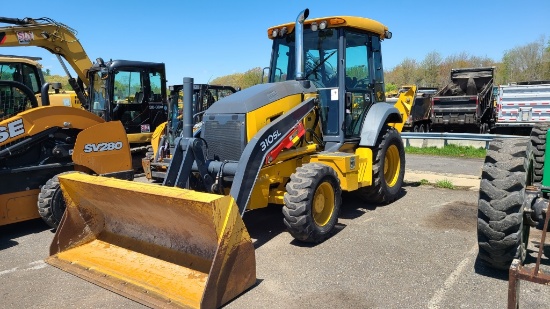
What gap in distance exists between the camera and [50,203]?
5.49 metres

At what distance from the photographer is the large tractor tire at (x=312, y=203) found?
4676 mm

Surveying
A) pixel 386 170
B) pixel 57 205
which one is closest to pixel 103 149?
pixel 57 205

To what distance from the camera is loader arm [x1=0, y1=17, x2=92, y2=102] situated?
9.10 m

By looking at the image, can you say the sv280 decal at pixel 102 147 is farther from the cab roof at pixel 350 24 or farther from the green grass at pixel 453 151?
the green grass at pixel 453 151

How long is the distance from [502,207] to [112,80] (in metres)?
8.18

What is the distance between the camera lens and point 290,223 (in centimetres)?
470

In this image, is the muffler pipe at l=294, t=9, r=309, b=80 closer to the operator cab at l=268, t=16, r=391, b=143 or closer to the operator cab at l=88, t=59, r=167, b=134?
the operator cab at l=268, t=16, r=391, b=143

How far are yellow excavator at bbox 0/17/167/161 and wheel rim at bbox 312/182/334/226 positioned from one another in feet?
18.8

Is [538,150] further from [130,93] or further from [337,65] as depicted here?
[130,93]

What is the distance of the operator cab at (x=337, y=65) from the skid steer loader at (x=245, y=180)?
2 centimetres

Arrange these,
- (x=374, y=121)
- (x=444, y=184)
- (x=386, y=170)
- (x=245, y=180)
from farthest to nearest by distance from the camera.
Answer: (x=444, y=184) < (x=386, y=170) < (x=374, y=121) < (x=245, y=180)

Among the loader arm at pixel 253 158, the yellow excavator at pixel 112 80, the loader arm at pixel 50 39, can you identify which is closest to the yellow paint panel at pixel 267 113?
the loader arm at pixel 253 158

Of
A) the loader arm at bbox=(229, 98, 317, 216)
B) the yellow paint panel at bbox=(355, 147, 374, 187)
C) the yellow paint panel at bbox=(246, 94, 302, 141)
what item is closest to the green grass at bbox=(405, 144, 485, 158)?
the yellow paint panel at bbox=(355, 147, 374, 187)

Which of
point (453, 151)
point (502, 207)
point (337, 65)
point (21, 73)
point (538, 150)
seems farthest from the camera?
point (453, 151)
